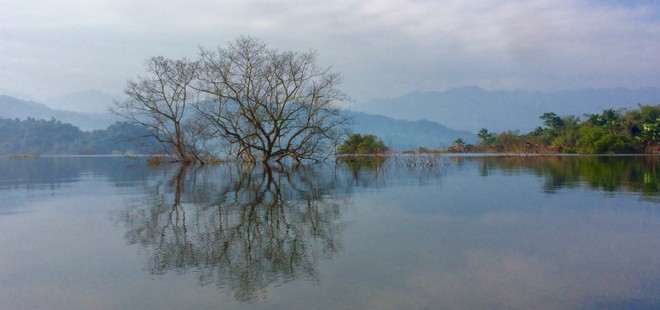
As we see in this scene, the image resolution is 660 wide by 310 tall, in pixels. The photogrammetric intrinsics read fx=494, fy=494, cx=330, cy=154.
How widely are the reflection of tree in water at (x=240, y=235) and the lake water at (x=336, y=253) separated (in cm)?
4

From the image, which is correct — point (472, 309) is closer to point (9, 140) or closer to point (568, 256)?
point (568, 256)

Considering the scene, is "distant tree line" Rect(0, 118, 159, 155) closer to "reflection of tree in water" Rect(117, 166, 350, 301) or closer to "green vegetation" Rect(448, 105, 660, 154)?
"green vegetation" Rect(448, 105, 660, 154)

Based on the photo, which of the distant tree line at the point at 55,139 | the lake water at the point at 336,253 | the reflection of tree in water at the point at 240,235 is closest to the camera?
the lake water at the point at 336,253

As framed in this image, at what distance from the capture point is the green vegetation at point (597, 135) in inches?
2532

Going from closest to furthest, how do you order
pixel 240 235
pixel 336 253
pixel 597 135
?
pixel 336 253, pixel 240 235, pixel 597 135

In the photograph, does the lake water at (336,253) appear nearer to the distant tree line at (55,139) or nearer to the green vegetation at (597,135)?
the green vegetation at (597,135)

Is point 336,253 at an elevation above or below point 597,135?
below

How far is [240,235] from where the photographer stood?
31.6 feet

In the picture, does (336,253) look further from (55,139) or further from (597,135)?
(55,139)

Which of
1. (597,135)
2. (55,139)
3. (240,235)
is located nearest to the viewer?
A: (240,235)

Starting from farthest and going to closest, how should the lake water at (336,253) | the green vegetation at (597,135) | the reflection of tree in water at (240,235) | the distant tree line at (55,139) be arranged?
the distant tree line at (55,139) < the green vegetation at (597,135) < the reflection of tree in water at (240,235) < the lake water at (336,253)

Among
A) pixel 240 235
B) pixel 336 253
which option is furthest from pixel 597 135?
pixel 336 253

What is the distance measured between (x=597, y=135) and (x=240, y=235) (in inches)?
2626

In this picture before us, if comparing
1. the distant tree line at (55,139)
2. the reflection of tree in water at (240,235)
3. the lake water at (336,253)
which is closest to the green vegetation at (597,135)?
the lake water at (336,253)
